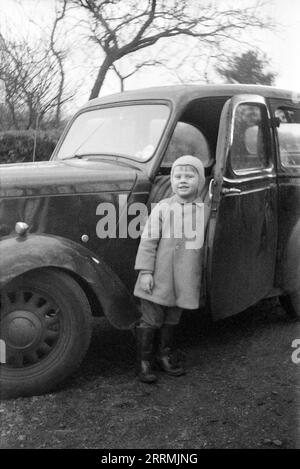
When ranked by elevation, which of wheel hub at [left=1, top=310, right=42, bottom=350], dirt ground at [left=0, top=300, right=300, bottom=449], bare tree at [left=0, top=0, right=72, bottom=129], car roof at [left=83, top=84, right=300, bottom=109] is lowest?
dirt ground at [left=0, top=300, right=300, bottom=449]

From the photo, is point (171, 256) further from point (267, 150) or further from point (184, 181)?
point (267, 150)

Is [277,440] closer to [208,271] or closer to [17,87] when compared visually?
[208,271]

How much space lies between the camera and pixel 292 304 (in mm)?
4262

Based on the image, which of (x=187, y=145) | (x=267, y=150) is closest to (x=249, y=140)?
(x=267, y=150)

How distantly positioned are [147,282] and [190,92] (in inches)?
52.9

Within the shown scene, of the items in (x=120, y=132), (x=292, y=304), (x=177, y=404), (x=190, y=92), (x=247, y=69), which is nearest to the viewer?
(x=177, y=404)

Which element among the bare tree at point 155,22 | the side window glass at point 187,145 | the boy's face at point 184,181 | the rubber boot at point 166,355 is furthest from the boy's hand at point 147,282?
the bare tree at point 155,22

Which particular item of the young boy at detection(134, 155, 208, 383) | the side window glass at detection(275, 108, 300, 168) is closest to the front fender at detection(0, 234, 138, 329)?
the young boy at detection(134, 155, 208, 383)

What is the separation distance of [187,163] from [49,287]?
104cm

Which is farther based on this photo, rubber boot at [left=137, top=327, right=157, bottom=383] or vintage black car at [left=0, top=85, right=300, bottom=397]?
rubber boot at [left=137, top=327, right=157, bottom=383]

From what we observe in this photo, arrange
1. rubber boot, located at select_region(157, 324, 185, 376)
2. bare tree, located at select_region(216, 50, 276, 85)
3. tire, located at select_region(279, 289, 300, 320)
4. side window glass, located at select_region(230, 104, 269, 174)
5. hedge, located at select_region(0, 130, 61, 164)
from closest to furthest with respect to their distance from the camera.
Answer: rubber boot, located at select_region(157, 324, 185, 376), side window glass, located at select_region(230, 104, 269, 174), tire, located at select_region(279, 289, 300, 320), bare tree, located at select_region(216, 50, 276, 85), hedge, located at select_region(0, 130, 61, 164)

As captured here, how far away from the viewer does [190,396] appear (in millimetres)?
3006

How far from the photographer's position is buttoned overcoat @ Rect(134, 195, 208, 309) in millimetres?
3146

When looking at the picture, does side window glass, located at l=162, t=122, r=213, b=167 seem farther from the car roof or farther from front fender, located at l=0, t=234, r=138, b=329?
front fender, located at l=0, t=234, r=138, b=329
